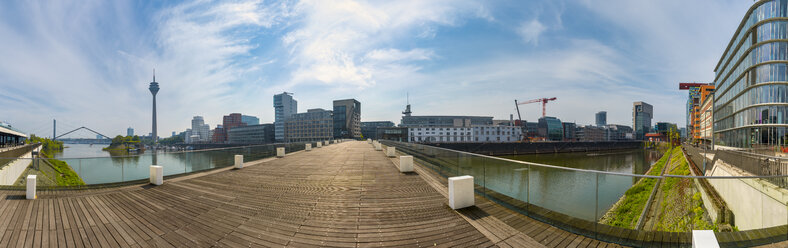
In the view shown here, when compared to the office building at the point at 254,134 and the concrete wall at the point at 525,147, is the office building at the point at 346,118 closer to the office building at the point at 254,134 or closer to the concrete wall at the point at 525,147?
the office building at the point at 254,134

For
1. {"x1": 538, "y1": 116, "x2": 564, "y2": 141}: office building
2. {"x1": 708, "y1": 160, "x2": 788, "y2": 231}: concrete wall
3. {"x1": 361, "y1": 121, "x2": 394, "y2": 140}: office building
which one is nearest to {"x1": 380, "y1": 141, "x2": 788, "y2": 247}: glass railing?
{"x1": 708, "y1": 160, "x2": 788, "y2": 231}: concrete wall

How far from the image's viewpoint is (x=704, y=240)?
320 cm

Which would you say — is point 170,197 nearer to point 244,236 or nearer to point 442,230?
point 244,236

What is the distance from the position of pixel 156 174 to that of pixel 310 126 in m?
133

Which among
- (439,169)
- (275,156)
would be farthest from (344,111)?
(439,169)

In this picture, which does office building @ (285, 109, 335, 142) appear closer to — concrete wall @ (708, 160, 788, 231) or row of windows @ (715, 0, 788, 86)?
row of windows @ (715, 0, 788, 86)

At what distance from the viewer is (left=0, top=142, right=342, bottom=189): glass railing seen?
979cm

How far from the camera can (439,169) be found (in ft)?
37.7

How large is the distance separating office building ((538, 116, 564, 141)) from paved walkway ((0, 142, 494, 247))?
189 metres

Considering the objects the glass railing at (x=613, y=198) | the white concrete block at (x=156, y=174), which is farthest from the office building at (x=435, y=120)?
the glass railing at (x=613, y=198)

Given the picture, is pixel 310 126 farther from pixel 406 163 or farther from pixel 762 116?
pixel 762 116

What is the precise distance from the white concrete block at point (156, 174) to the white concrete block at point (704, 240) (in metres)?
13.5

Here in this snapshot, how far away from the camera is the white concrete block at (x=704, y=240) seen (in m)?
3.14

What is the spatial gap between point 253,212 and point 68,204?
5.49 meters
